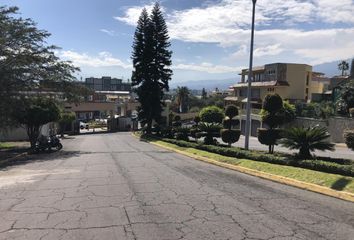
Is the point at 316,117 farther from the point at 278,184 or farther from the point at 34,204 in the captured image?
the point at 34,204

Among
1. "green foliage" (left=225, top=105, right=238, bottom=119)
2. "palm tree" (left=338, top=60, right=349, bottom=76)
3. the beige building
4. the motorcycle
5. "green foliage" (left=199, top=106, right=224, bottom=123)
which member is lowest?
the motorcycle

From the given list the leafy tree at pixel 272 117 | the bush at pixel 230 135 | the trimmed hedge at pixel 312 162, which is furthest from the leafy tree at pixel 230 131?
the leafy tree at pixel 272 117

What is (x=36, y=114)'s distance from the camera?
1357 inches

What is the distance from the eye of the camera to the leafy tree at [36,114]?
110 ft

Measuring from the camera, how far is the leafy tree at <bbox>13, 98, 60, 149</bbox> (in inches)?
1316

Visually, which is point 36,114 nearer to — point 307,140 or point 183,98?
point 307,140

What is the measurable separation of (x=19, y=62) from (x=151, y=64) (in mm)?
32448

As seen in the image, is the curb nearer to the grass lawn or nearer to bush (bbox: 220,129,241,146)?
the grass lawn

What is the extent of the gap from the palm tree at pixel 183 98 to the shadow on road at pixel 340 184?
5145 inches

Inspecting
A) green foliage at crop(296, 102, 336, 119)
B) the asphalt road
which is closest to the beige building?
green foliage at crop(296, 102, 336, 119)

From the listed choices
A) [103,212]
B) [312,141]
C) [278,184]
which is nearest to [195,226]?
[103,212]

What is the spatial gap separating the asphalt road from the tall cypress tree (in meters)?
46.3

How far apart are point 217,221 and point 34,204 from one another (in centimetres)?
471

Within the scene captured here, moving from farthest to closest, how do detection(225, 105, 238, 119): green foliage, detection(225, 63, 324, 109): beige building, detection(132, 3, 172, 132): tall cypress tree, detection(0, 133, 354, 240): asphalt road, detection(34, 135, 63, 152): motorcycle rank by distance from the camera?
detection(225, 63, 324, 109): beige building, detection(132, 3, 172, 132): tall cypress tree, detection(34, 135, 63, 152): motorcycle, detection(225, 105, 238, 119): green foliage, detection(0, 133, 354, 240): asphalt road
